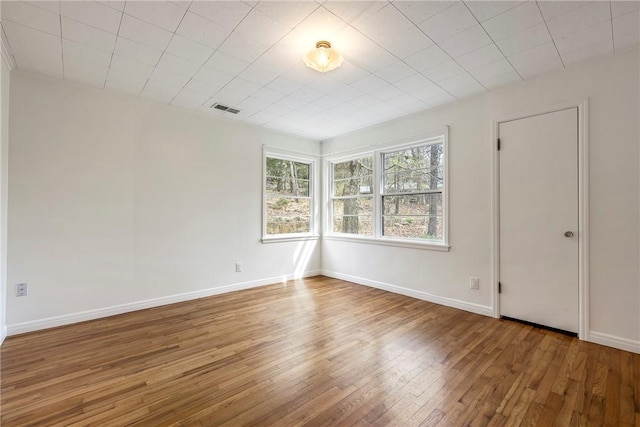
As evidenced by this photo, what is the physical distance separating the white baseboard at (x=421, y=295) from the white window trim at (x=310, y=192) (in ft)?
2.82

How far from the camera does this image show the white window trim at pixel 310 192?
4.53 m

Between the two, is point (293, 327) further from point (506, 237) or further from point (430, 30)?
point (430, 30)

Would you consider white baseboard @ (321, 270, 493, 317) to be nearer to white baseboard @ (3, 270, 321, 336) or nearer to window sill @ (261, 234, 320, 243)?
window sill @ (261, 234, 320, 243)

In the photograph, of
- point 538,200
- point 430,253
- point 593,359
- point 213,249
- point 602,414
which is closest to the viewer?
point 602,414

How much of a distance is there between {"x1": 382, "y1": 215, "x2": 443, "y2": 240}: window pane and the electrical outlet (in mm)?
4163

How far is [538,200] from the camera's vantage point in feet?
9.37

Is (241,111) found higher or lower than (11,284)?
higher

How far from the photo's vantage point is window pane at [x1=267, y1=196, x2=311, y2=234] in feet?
15.5

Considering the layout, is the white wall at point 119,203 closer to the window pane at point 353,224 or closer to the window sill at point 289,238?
the window sill at point 289,238

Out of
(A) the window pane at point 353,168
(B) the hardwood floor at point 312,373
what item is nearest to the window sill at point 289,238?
(A) the window pane at point 353,168

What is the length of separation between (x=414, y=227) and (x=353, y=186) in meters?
1.33

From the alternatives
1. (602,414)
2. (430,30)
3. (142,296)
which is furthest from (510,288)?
(142,296)

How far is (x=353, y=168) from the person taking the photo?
490 centimetres

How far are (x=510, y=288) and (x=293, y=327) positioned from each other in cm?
232
